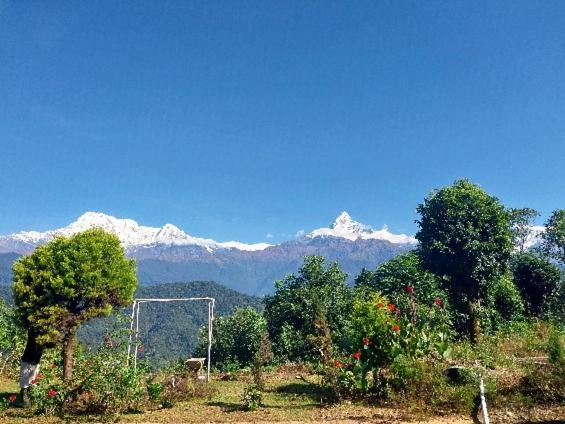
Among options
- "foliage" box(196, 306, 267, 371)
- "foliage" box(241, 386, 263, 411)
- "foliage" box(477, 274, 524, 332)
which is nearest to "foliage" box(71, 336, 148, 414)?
"foliage" box(241, 386, 263, 411)

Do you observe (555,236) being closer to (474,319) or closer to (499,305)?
(499,305)

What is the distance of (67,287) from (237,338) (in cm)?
1809

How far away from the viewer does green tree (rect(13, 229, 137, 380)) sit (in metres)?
14.5

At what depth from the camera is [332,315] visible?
3122 centimetres

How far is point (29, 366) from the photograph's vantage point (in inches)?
568

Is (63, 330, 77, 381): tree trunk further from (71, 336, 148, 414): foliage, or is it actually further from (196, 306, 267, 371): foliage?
(196, 306, 267, 371): foliage

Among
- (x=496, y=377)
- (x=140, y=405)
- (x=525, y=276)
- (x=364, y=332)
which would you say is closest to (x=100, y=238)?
(x=140, y=405)

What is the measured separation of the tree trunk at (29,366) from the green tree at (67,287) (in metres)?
0.03

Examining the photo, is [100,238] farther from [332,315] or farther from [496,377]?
[332,315]

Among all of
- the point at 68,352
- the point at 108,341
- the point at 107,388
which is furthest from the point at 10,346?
the point at 107,388

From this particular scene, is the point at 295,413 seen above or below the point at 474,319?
below

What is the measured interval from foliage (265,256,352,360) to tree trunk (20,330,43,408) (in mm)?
16838

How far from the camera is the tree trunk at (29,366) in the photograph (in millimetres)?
14078

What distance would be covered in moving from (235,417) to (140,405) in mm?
3071
